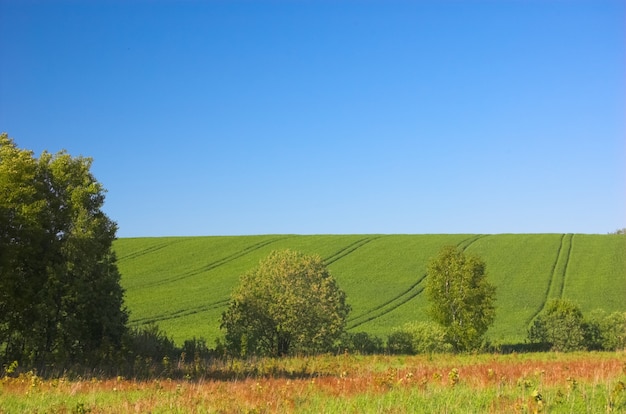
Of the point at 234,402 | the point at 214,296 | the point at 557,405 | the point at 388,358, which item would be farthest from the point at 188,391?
the point at 214,296

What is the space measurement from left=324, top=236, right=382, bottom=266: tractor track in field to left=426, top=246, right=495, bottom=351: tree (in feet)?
120

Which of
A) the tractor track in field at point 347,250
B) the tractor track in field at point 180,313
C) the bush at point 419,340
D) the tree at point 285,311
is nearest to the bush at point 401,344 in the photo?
the bush at point 419,340

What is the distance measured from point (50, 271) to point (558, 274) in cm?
6026

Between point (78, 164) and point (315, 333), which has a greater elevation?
point (78, 164)

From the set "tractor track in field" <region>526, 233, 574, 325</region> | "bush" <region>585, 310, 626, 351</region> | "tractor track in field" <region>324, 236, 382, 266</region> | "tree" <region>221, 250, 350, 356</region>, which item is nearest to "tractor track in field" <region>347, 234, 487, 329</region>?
"tractor track in field" <region>526, 233, 574, 325</region>

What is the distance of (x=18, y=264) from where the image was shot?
2759 cm

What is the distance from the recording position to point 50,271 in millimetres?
28000

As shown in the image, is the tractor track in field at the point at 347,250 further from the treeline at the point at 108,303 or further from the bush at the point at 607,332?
the treeline at the point at 108,303

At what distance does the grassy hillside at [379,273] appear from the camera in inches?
2195

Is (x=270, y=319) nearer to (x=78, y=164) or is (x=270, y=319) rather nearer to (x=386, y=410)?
(x=78, y=164)

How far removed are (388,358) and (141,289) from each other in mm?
39461

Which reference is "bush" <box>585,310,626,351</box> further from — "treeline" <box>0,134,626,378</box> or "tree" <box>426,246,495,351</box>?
"tree" <box>426,246,495,351</box>

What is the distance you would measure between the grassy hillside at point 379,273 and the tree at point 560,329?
4469mm

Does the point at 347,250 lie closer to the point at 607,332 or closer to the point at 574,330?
the point at 607,332
